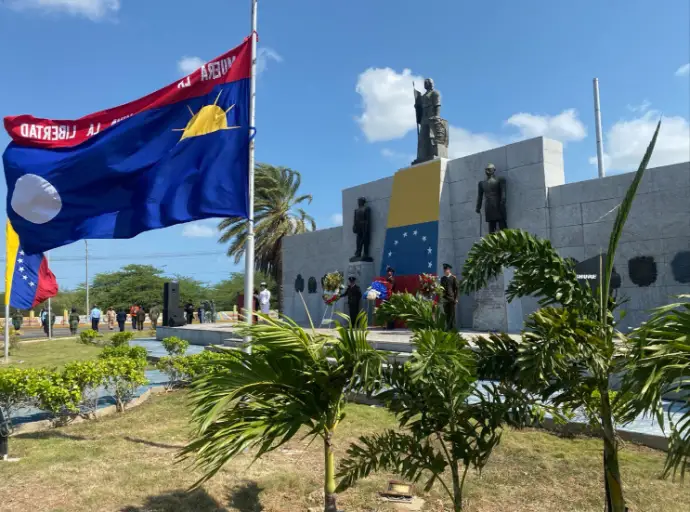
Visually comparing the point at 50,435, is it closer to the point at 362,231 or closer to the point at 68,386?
the point at 68,386

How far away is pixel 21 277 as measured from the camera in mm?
13945

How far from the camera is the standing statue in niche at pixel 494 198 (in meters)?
13.9

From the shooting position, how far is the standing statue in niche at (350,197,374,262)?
17781 mm

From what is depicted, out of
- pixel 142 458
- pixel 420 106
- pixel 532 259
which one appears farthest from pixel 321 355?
pixel 420 106

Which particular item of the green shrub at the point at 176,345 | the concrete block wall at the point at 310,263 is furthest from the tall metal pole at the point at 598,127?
the green shrub at the point at 176,345

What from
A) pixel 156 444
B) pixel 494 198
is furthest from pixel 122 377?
pixel 494 198

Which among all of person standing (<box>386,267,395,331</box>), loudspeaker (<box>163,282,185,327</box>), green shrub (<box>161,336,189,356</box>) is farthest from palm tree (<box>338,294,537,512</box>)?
loudspeaker (<box>163,282,185,327</box>)

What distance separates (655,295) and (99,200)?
10.8 metres

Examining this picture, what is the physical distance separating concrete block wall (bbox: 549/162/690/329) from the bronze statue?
4439 millimetres

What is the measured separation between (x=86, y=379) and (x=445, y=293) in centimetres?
751

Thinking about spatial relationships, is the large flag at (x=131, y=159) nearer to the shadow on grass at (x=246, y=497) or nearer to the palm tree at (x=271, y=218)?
the shadow on grass at (x=246, y=497)

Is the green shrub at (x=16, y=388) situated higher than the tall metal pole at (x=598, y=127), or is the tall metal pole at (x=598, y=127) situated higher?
the tall metal pole at (x=598, y=127)

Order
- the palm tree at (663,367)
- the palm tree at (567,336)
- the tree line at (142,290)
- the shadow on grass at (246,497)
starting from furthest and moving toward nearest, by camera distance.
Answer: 1. the tree line at (142,290)
2. the shadow on grass at (246,497)
3. the palm tree at (567,336)
4. the palm tree at (663,367)

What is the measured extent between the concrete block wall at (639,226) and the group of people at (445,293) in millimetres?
3062
